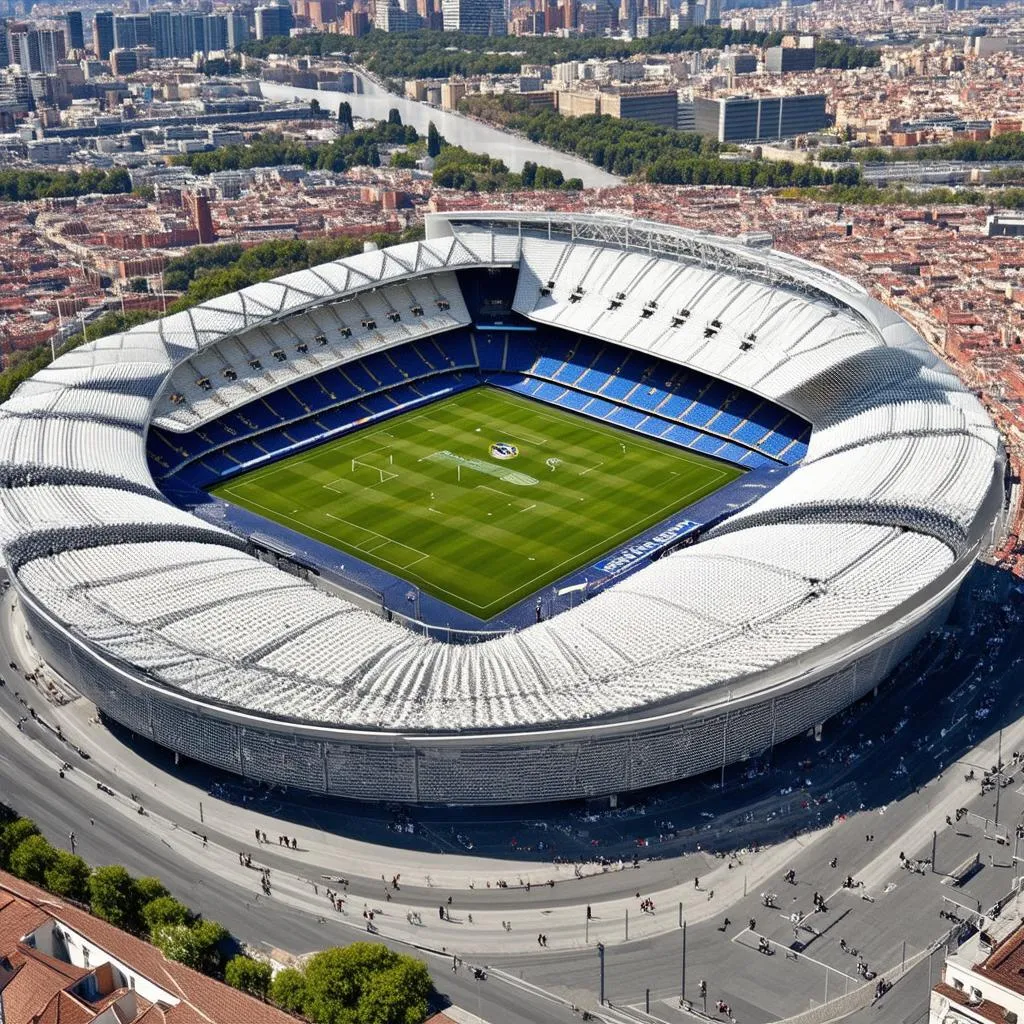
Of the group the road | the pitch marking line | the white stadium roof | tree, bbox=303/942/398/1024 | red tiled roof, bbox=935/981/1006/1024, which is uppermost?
the white stadium roof

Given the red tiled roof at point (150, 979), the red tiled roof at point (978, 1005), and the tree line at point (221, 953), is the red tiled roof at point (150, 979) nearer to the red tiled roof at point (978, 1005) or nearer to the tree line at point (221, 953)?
the tree line at point (221, 953)

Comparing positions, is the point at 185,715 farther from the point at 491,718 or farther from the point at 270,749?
the point at 491,718

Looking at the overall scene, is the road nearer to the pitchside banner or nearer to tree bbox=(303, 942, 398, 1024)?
tree bbox=(303, 942, 398, 1024)

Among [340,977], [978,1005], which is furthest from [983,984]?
[340,977]

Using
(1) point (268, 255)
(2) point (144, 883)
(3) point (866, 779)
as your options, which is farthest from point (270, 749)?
(1) point (268, 255)

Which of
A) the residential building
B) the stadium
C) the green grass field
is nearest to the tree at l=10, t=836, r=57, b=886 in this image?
the stadium

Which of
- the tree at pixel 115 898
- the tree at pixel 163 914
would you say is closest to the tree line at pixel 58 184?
the tree at pixel 115 898

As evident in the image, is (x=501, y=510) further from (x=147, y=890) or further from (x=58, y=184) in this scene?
(x=58, y=184)
